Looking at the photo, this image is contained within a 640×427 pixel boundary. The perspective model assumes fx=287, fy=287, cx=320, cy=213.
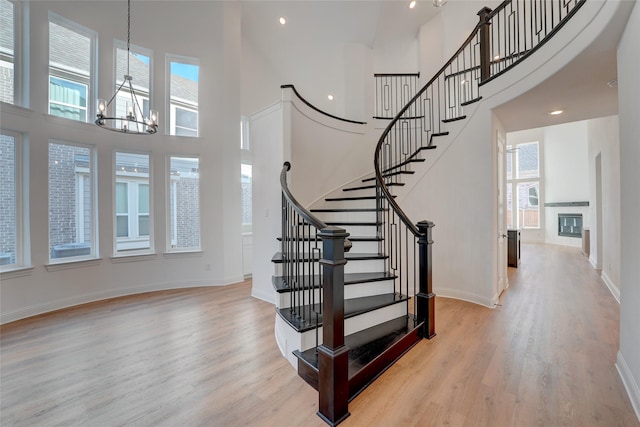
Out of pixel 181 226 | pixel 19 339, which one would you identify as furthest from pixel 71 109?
pixel 19 339

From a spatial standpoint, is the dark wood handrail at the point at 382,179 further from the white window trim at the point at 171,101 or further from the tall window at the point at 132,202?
the tall window at the point at 132,202

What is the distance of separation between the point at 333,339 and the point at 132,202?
4.36 meters

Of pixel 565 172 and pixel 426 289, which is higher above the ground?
pixel 565 172

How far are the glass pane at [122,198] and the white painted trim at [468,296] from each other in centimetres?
497

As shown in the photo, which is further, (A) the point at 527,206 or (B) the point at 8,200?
(A) the point at 527,206

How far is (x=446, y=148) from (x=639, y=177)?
2459 mm

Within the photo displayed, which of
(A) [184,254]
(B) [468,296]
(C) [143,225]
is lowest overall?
(B) [468,296]

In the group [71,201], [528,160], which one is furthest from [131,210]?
[528,160]

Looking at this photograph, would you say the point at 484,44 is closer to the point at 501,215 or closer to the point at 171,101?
the point at 501,215

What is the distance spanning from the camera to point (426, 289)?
111 inches

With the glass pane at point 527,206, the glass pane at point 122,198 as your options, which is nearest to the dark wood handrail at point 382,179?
the glass pane at point 122,198

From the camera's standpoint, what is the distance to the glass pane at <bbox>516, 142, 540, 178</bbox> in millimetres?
10461

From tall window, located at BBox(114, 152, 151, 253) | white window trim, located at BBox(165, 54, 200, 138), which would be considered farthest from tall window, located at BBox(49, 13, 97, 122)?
white window trim, located at BBox(165, 54, 200, 138)

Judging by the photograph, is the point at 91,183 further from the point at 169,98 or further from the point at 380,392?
the point at 380,392
